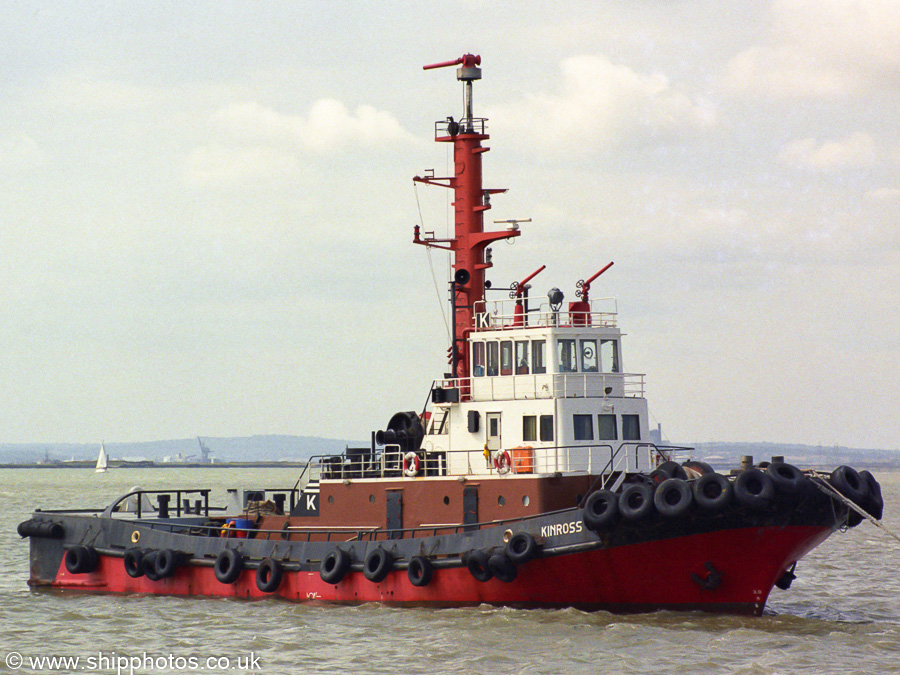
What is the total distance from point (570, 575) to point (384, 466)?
454cm

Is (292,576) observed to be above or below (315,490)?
below

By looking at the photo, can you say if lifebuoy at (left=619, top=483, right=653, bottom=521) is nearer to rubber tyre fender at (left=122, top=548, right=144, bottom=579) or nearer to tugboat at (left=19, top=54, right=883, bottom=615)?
tugboat at (left=19, top=54, right=883, bottom=615)

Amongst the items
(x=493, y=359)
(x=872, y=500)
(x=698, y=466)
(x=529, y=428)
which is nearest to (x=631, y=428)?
(x=698, y=466)

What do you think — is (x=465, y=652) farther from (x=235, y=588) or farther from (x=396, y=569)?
(x=235, y=588)

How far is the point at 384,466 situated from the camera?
69.1 ft

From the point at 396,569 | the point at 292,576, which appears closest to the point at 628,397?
the point at 396,569

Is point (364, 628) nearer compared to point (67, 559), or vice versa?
point (364, 628)

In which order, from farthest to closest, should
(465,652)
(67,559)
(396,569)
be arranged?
(67,559), (396,569), (465,652)

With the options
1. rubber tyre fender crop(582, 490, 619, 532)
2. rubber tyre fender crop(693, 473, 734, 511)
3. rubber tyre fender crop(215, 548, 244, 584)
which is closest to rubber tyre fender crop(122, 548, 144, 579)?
rubber tyre fender crop(215, 548, 244, 584)

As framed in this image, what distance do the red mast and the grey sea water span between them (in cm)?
540

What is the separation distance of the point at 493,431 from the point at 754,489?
5.18 metres

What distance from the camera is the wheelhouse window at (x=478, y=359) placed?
20938 millimetres

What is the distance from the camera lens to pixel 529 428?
65.5ft

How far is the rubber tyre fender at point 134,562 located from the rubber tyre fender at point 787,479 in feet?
39.4
